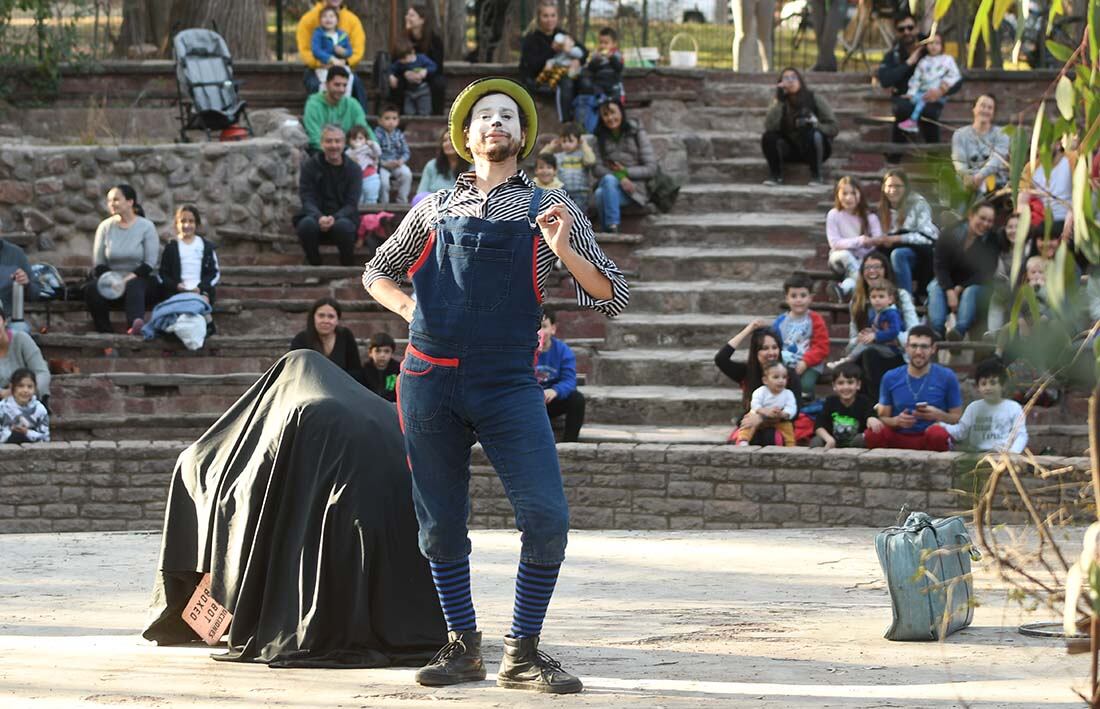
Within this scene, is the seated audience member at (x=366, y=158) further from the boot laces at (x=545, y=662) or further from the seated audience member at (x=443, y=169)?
the boot laces at (x=545, y=662)

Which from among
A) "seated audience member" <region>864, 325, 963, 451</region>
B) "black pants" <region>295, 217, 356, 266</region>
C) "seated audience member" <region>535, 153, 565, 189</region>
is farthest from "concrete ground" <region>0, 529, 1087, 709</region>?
"black pants" <region>295, 217, 356, 266</region>

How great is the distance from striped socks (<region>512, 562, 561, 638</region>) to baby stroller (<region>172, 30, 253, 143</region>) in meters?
11.3

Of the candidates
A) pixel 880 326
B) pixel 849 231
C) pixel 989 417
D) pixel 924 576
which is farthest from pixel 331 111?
pixel 924 576

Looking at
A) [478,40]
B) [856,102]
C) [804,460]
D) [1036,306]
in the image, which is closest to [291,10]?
[478,40]

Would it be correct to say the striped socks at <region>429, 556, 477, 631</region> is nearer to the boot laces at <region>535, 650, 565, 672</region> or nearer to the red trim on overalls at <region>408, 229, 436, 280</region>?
the boot laces at <region>535, 650, 565, 672</region>

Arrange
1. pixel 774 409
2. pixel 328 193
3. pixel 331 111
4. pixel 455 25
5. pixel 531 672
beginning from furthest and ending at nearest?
pixel 455 25
pixel 331 111
pixel 328 193
pixel 774 409
pixel 531 672

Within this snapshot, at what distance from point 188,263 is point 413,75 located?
395 cm

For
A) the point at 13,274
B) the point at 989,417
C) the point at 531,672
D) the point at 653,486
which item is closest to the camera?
the point at 531,672

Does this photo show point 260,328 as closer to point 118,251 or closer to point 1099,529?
point 118,251

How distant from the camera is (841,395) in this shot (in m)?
11.8

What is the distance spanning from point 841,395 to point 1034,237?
2198 mm

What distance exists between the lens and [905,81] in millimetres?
16859

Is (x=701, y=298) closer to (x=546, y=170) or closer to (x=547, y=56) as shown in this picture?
(x=546, y=170)

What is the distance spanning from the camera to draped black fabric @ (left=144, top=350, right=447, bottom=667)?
241 inches
